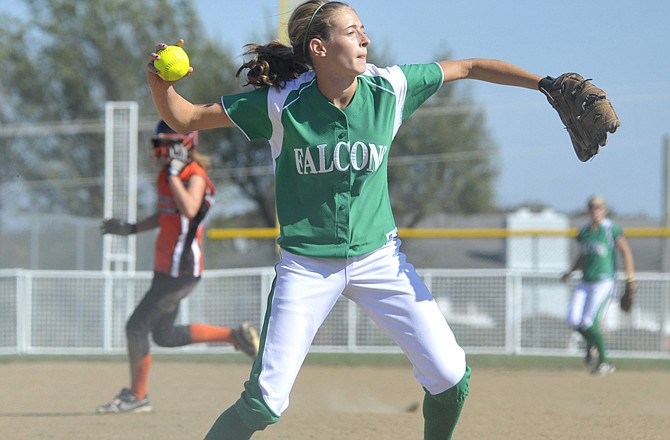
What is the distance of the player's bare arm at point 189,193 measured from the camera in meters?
6.73

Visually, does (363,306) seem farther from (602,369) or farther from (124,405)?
(602,369)

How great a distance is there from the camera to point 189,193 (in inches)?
268

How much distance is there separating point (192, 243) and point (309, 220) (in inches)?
123

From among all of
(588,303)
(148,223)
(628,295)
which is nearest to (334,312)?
(588,303)

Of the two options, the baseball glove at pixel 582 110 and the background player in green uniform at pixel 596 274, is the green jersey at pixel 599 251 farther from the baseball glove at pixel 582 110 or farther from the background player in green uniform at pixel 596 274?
the baseball glove at pixel 582 110

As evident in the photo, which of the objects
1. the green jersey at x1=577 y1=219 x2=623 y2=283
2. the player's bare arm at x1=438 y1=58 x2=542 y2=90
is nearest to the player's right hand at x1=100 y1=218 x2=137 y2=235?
the player's bare arm at x1=438 y1=58 x2=542 y2=90

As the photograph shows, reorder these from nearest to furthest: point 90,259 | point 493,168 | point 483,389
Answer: point 483,389
point 90,259
point 493,168

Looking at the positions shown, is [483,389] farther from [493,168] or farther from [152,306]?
[493,168]

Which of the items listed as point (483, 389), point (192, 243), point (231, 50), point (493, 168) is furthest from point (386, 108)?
point (231, 50)

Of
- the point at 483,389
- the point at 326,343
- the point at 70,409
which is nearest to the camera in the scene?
the point at 70,409

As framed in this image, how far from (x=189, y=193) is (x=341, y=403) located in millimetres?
2240

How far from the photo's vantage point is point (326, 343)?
12844mm

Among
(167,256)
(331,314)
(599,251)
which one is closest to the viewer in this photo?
(167,256)

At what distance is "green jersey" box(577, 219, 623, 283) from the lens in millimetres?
10508
